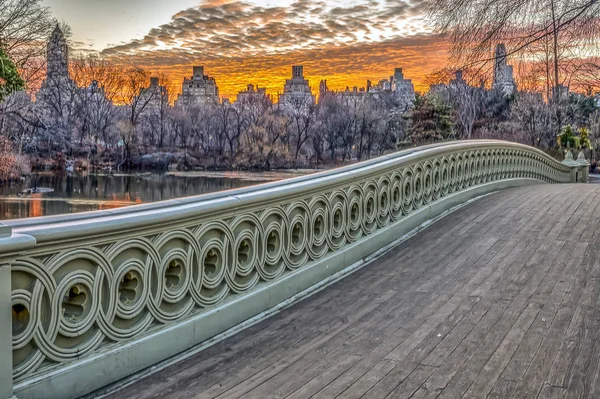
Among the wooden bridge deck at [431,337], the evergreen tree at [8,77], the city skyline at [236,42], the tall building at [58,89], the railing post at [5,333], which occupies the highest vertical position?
the city skyline at [236,42]

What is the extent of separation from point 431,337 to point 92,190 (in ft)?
95.2

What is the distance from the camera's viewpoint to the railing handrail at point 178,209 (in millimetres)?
2957

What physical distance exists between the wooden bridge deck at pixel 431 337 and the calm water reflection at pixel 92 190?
14.4m

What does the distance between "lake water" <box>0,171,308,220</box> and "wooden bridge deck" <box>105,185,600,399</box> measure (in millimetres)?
14434

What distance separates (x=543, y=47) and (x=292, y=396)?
10434mm

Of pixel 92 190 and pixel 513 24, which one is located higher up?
pixel 513 24

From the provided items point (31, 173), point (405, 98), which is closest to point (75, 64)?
point (31, 173)

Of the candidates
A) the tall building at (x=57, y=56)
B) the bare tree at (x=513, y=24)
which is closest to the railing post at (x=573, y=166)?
the bare tree at (x=513, y=24)

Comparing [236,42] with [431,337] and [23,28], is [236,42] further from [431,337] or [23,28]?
[431,337]

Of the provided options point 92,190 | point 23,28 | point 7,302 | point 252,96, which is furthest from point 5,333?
point 252,96

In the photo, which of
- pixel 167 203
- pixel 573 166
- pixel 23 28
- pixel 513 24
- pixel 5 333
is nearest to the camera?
pixel 5 333

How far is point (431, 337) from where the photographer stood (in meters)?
3.91

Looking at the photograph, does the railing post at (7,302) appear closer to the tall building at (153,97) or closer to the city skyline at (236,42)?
the city skyline at (236,42)

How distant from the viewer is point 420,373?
334 cm
